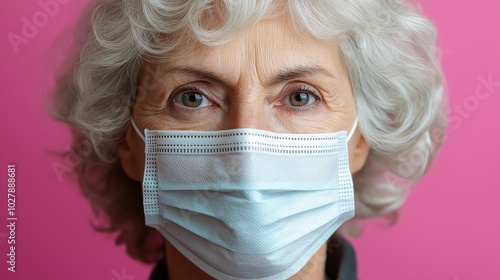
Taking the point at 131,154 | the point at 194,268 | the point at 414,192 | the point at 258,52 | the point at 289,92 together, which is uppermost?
the point at 258,52

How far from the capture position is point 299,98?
102 inches

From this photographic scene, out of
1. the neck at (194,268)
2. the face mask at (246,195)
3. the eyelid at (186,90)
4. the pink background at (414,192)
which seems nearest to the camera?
the face mask at (246,195)

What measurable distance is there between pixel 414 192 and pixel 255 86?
5.76 ft

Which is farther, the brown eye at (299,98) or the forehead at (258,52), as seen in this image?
the brown eye at (299,98)

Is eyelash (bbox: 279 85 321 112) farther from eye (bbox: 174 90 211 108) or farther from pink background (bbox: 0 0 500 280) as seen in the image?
pink background (bbox: 0 0 500 280)

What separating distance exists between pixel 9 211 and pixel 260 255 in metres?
1.74

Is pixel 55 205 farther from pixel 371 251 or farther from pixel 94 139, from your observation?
pixel 371 251

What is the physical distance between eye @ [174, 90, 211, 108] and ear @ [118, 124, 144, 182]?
0.81 feet

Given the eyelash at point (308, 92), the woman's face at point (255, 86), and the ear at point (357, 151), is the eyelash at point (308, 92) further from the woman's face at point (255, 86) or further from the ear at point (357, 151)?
the ear at point (357, 151)

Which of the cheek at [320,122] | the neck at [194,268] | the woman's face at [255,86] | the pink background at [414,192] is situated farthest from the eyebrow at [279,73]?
the pink background at [414,192]

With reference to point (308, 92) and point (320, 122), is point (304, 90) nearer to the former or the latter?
point (308, 92)

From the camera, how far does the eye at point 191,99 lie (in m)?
2.59

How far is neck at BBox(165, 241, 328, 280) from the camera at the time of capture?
2793 millimetres

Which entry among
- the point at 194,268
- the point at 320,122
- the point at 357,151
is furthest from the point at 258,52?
the point at 194,268
